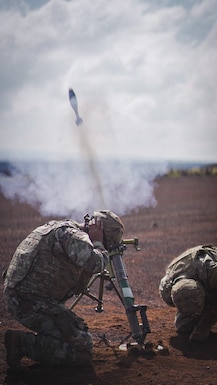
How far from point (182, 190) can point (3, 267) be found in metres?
23.3

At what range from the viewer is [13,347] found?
477cm

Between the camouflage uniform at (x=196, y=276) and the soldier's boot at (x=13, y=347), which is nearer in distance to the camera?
the soldier's boot at (x=13, y=347)

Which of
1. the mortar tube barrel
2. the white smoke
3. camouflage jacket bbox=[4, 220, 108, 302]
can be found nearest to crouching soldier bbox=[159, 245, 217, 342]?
the mortar tube barrel

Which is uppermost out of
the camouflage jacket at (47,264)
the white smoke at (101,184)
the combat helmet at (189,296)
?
the white smoke at (101,184)

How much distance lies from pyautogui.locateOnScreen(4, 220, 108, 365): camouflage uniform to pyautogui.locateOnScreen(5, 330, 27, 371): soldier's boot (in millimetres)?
41

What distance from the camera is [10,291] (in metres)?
4.96

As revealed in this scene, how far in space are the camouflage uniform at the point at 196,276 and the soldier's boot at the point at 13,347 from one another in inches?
83.3

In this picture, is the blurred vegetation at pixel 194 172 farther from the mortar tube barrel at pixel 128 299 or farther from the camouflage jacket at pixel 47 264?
the camouflage jacket at pixel 47 264

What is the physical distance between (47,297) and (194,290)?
174 cm

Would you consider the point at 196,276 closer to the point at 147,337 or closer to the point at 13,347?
the point at 147,337

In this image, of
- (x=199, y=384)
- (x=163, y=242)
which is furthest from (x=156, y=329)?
(x=163, y=242)

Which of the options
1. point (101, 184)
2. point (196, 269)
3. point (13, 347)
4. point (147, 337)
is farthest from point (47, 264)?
point (101, 184)

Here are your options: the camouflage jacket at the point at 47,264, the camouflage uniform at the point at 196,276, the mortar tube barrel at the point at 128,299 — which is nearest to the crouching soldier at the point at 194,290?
the camouflage uniform at the point at 196,276

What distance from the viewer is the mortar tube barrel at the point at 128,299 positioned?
18.4 feet
